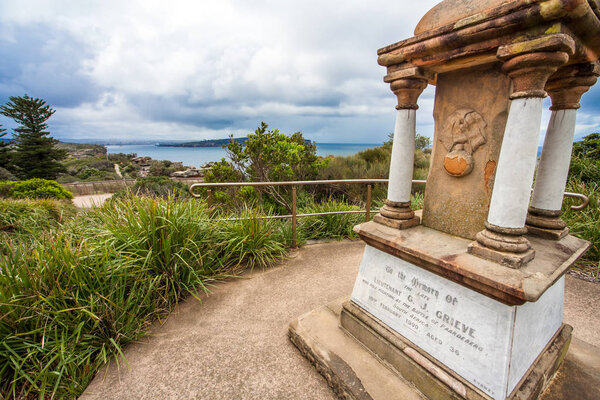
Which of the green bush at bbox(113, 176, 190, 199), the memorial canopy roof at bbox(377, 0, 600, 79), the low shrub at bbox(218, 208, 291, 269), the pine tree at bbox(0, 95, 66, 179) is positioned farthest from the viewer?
the pine tree at bbox(0, 95, 66, 179)

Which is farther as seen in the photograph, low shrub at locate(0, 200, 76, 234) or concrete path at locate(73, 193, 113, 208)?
low shrub at locate(0, 200, 76, 234)

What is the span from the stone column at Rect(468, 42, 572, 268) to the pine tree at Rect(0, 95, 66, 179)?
29.7 m

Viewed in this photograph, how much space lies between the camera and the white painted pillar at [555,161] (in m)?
1.88

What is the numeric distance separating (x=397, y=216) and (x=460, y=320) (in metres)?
0.81

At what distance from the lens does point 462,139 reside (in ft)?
6.02

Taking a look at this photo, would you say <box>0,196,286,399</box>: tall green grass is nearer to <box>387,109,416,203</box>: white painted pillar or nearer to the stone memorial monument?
the stone memorial monument

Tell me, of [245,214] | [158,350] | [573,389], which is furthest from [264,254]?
[573,389]

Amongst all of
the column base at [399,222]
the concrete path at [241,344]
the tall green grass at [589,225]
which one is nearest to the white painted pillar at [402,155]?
the column base at [399,222]

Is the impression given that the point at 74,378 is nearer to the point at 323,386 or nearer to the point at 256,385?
the point at 256,385

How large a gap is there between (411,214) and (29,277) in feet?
10.1

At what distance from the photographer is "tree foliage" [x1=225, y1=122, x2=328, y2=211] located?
688 centimetres

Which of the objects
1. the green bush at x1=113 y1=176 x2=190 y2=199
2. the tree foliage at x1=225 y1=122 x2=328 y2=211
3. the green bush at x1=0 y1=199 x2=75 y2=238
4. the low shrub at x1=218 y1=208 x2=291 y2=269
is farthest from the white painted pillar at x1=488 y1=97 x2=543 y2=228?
the green bush at x1=0 y1=199 x2=75 y2=238

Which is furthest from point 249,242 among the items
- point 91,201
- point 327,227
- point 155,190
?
point 155,190

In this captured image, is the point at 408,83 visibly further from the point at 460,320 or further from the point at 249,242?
the point at 249,242
